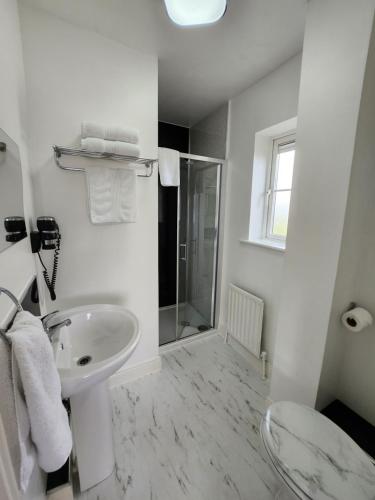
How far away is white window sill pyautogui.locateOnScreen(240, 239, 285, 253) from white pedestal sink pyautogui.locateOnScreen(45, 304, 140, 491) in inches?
46.5

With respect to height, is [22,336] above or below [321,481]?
above

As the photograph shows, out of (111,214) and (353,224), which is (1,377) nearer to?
(111,214)

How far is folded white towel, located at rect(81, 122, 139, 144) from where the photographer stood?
4.35ft

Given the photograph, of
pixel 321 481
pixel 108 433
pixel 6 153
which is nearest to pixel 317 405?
pixel 321 481

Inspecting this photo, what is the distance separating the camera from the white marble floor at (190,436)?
3.75 ft

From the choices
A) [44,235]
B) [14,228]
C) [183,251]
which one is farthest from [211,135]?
[14,228]

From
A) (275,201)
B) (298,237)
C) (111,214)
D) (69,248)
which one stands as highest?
(275,201)

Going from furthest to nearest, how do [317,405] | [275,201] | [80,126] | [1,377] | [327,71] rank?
[275,201] < [80,126] < [317,405] < [327,71] < [1,377]

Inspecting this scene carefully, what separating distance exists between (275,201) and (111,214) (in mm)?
1416

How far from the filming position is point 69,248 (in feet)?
4.81

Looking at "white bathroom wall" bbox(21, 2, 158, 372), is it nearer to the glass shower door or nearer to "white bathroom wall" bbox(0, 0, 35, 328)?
"white bathroom wall" bbox(0, 0, 35, 328)

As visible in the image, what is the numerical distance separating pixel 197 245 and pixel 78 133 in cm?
161

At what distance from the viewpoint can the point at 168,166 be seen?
71.5 inches

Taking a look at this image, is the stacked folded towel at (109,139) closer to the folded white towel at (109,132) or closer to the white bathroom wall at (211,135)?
the folded white towel at (109,132)
